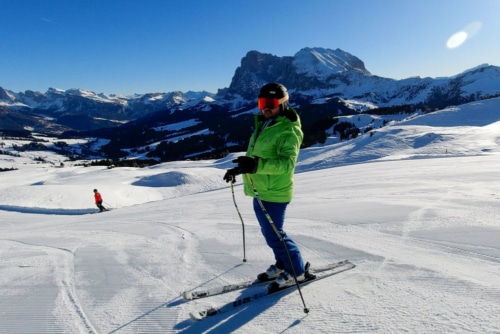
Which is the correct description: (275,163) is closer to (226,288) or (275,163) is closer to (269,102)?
(269,102)

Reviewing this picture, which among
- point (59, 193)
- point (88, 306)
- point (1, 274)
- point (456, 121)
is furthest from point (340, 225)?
point (456, 121)

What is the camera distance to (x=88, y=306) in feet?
13.2

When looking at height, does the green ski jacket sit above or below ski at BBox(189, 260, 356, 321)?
above

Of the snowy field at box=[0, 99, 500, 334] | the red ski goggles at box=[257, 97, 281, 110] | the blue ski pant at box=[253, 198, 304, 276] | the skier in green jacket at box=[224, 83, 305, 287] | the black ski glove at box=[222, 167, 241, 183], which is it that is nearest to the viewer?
the snowy field at box=[0, 99, 500, 334]

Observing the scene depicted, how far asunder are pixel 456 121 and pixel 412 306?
190ft

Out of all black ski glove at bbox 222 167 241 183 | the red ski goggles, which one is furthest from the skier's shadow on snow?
the red ski goggles

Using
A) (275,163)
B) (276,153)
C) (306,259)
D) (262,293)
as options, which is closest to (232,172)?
(275,163)

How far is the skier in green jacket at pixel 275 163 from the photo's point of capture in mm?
3685

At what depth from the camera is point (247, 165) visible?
3553mm

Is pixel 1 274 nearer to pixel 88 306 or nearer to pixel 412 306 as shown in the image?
pixel 88 306

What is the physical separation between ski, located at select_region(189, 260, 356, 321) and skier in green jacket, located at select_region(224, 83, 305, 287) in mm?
160

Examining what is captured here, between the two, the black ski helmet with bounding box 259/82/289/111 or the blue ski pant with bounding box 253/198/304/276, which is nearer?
the black ski helmet with bounding box 259/82/289/111

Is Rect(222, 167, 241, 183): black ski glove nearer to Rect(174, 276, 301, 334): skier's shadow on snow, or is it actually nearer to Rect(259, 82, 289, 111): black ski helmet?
Rect(259, 82, 289, 111): black ski helmet

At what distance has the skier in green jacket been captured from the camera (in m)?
3.69
